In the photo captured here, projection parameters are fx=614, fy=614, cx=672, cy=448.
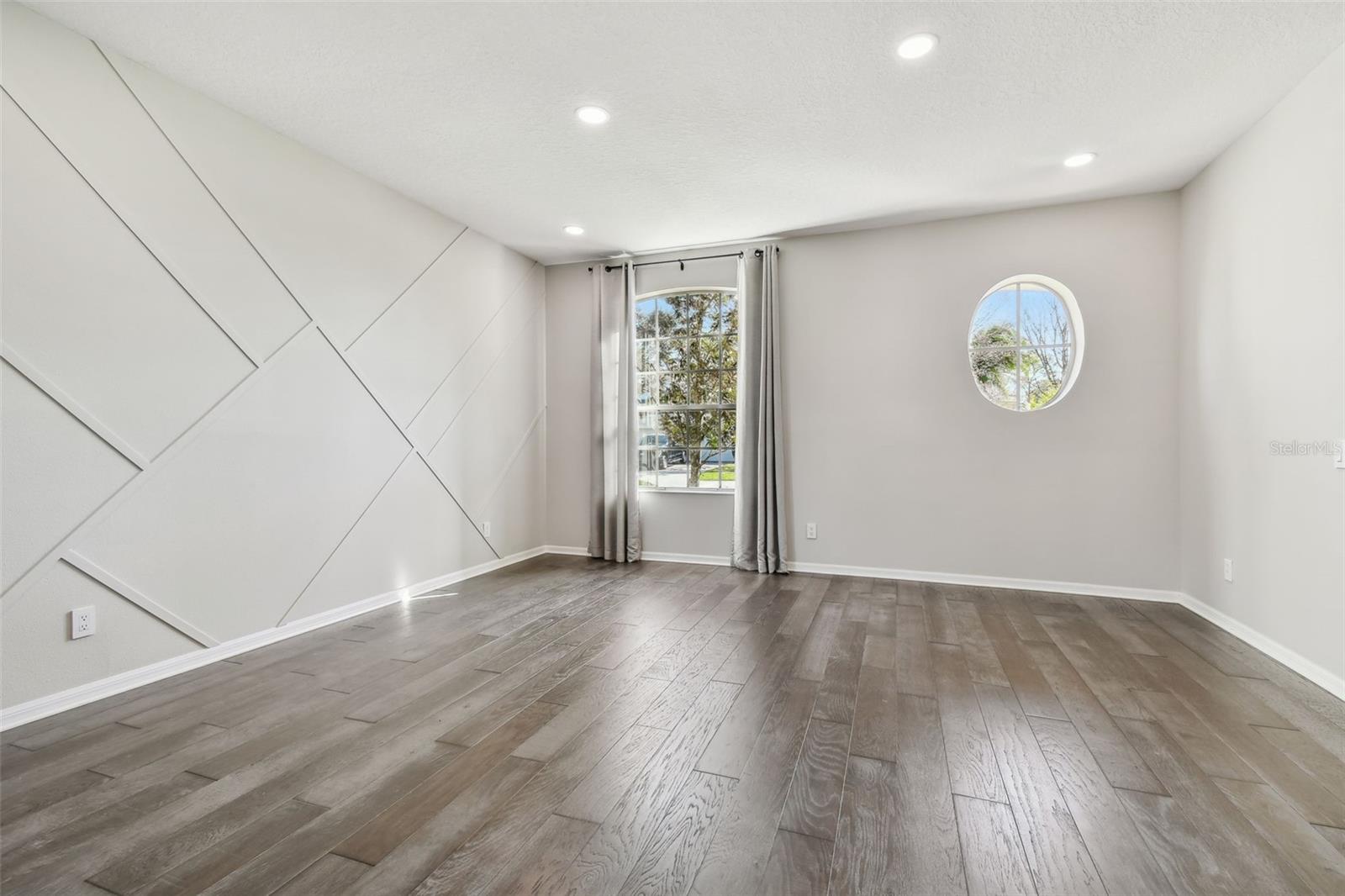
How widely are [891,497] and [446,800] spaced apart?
12.2 ft

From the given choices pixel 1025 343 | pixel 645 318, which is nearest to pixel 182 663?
pixel 645 318

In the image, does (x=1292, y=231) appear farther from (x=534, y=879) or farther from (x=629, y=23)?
(x=534, y=879)

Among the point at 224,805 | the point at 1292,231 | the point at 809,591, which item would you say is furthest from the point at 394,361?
the point at 1292,231

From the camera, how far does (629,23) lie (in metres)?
2.35

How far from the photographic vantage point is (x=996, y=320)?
4543 mm

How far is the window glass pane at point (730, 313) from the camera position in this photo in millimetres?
5199

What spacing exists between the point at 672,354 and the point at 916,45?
10.5 feet

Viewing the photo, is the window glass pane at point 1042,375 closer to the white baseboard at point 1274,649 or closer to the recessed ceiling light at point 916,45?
the white baseboard at point 1274,649

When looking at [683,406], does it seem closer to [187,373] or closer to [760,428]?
[760,428]

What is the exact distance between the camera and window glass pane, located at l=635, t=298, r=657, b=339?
5473mm

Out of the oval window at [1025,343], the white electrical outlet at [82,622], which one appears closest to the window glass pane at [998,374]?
the oval window at [1025,343]

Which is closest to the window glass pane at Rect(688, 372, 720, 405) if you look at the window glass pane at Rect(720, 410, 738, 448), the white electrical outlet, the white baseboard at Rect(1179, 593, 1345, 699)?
the window glass pane at Rect(720, 410, 738, 448)

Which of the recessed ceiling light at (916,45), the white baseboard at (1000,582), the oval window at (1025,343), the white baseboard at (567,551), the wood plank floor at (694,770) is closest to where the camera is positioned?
the wood plank floor at (694,770)

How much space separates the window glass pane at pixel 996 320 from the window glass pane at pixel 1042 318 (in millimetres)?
65
